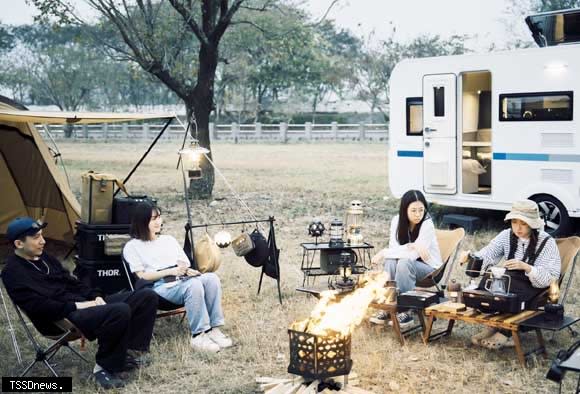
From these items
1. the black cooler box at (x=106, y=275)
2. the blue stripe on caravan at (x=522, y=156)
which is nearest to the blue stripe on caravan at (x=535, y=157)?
the blue stripe on caravan at (x=522, y=156)

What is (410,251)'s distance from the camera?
5008mm

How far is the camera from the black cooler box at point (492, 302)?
4277 mm

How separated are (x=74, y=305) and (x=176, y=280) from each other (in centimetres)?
80

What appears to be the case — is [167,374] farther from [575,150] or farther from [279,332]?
[575,150]

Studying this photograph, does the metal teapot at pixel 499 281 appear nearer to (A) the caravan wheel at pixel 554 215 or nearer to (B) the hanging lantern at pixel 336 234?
(B) the hanging lantern at pixel 336 234

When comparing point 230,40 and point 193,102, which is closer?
point 193,102

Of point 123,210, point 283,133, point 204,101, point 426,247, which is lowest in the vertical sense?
point 426,247

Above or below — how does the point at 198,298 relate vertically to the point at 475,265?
below

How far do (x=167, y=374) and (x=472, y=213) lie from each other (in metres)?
6.29

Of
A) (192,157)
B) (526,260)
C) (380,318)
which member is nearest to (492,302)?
(526,260)

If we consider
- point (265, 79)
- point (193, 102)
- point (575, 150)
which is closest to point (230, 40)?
point (265, 79)

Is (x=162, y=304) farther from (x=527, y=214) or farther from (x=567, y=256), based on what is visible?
(x=567, y=256)

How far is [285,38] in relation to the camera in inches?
539

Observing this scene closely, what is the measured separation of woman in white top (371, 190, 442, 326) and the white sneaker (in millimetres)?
1022
